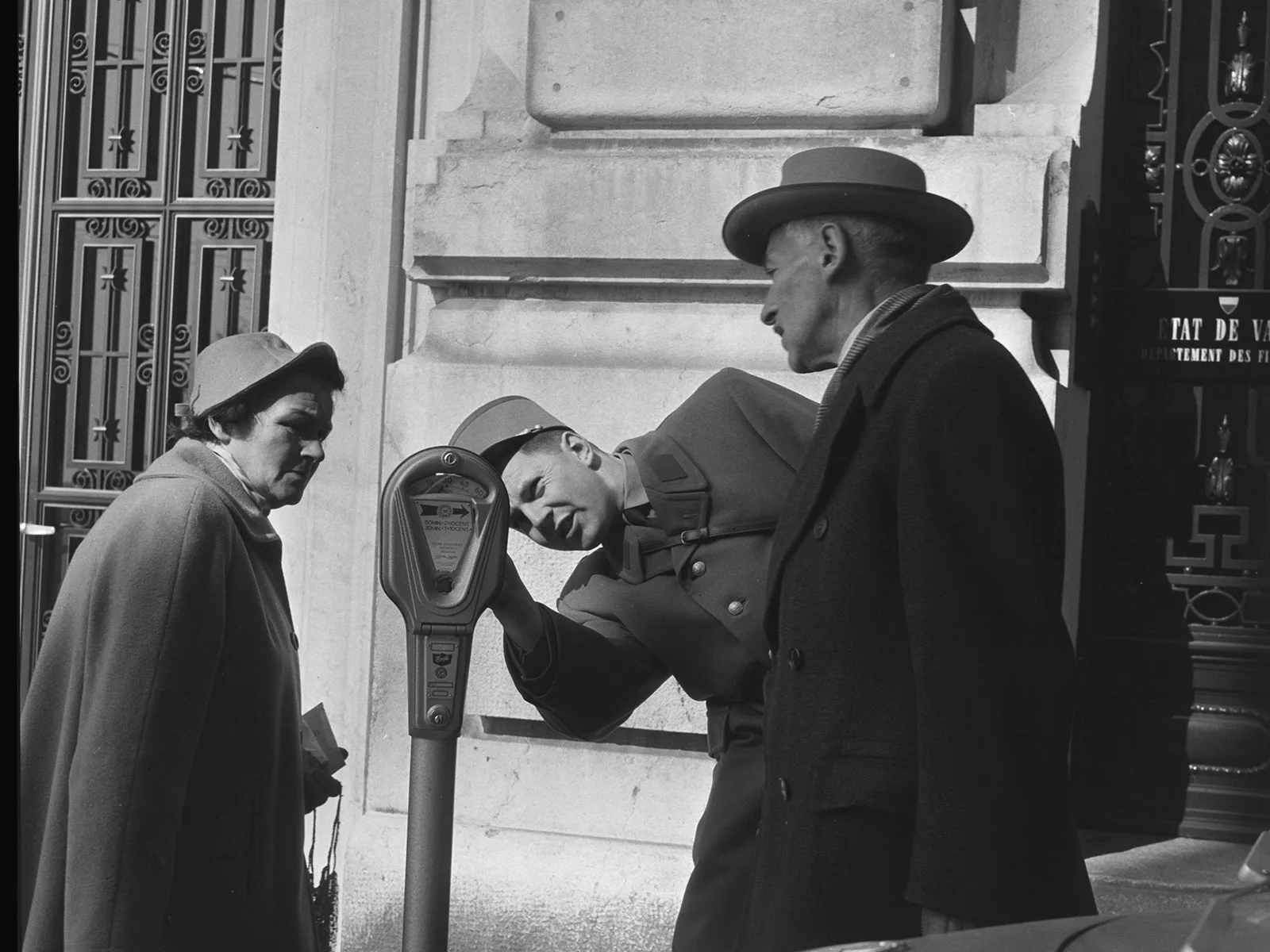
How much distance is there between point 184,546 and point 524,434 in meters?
0.71

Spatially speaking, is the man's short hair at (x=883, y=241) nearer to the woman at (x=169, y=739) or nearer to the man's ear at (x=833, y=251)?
the man's ear at (x=833, y=251)

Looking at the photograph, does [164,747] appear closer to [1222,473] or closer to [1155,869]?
[1155,869]

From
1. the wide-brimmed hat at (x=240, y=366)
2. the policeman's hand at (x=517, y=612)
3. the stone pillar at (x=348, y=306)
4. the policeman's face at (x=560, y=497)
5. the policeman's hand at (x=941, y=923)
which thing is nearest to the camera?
the policeman's hand at (x=941, y=923)

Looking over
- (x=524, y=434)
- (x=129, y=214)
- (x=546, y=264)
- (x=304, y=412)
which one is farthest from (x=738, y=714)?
(x=129, y=214)

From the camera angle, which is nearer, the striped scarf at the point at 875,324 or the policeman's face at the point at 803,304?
the striped scarf at the point at 875,324

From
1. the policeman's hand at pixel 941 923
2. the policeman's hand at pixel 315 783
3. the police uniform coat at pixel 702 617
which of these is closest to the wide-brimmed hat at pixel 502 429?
the police uniform coat at pixel 702 617

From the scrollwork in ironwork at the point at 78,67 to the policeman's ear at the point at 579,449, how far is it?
3649mm

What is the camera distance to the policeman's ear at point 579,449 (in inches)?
126

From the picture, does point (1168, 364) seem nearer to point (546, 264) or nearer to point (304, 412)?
point (546, 264)

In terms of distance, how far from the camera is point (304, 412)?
3.77m

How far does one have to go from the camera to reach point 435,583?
8.76 feet

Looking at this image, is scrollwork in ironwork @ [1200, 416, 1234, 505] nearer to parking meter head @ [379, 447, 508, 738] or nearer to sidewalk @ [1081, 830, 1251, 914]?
sidewalk @ [1081, 830, 1251, 914]

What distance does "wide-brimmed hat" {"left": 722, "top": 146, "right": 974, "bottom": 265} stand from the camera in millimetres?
2820

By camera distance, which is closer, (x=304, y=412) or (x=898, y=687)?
(x=898, y=687)
